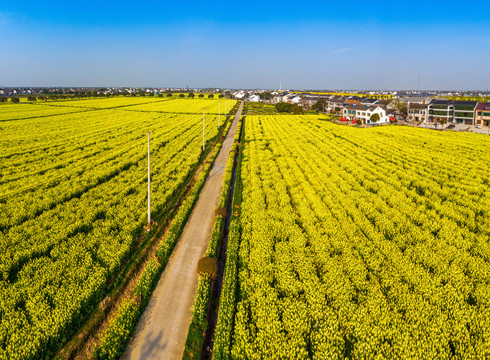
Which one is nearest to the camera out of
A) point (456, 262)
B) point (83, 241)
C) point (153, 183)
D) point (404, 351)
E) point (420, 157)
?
point (404, 351)

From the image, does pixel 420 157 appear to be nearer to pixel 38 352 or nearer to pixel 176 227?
pixel 176 227

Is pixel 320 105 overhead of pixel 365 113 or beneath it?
overhead

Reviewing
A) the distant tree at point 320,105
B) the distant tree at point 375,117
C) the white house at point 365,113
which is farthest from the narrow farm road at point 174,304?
the distant tree at point 320,105

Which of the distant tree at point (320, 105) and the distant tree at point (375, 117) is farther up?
the distant tree at point (320, 105)

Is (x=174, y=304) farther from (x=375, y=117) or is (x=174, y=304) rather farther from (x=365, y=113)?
(x=365, y=113)

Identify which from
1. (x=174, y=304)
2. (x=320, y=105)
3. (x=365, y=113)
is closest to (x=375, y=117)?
(x=365, y=113)

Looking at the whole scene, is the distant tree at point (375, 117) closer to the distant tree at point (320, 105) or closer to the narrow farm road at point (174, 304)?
the distant tree at point (320, 105)

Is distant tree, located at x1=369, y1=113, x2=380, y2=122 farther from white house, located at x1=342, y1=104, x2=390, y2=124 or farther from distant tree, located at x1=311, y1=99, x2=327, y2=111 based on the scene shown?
distant tree, located at x1=311, y1=99, x2=327, y2=111

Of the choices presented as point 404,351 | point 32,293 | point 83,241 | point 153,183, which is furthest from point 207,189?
point 404,351
